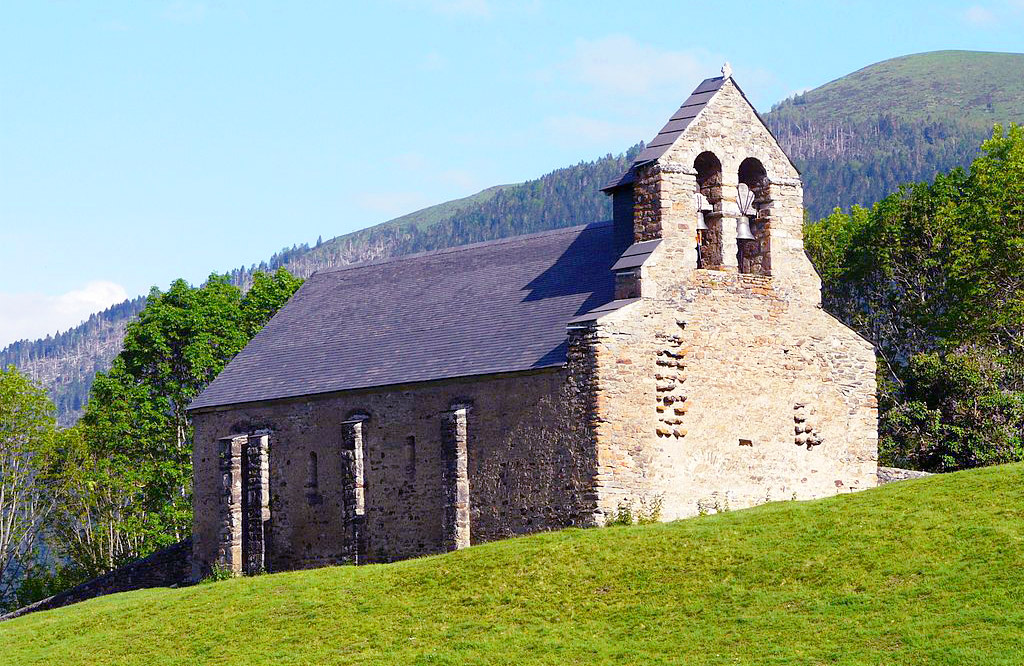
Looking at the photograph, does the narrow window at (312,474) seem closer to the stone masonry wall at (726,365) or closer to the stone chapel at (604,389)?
the stone chapel at (604,389)

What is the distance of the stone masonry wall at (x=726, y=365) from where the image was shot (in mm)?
33062

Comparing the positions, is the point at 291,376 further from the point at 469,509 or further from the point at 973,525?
the point at 973,525

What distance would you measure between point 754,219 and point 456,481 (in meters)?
9.67

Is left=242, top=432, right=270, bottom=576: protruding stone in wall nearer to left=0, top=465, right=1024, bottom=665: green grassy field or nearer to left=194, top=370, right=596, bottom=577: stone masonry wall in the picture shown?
left=194, top=370, right=596, bottom=577: stone masonry wall

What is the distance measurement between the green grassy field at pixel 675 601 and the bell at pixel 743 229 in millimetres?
8153

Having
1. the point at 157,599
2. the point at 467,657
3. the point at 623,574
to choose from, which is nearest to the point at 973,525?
the point at 623,574

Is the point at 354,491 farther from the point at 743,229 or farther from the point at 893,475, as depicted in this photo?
the point at 893,475

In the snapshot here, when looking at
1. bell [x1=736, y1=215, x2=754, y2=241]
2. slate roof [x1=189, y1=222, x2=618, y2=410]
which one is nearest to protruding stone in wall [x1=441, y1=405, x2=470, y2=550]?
slate roof [x1=189, y1=222, x2=618, y2=410]

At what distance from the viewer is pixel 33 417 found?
5806 centimetres

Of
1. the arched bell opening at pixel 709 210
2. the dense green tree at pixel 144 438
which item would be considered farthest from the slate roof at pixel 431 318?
the dense green tree at pixel 144 438

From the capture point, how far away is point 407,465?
122ft

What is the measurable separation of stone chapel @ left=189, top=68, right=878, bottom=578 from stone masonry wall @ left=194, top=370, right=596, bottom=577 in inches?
2.1

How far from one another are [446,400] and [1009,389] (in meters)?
18.7

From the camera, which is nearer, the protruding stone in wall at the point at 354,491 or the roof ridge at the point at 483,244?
the protruding stone in wall at the point at 354,491
